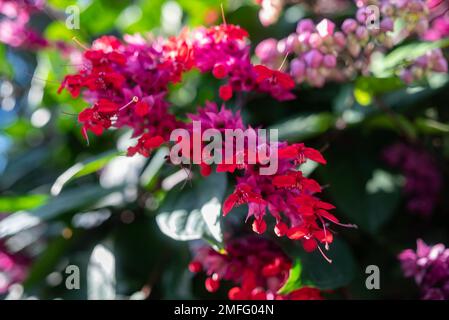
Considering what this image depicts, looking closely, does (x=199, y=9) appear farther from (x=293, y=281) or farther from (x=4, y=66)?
(x=293, y=281)

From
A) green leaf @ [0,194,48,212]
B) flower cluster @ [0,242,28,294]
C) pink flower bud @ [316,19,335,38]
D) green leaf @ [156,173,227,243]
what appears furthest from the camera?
flower cluster @ [0,242,28,294]

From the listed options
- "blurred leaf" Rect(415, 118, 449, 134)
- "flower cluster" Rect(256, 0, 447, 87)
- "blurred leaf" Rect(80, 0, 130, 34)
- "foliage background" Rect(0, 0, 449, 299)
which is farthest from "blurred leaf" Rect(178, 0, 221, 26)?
"blurred leaf" Rect(415, 118, 449, 134)

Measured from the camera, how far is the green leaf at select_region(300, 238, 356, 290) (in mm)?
892

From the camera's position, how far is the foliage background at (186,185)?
1075 mm

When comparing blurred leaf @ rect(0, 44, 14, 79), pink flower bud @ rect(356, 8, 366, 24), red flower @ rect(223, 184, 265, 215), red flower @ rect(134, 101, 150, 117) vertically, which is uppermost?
blurred leaf @ rect(0, 44, 14, 79)

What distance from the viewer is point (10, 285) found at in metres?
1.52

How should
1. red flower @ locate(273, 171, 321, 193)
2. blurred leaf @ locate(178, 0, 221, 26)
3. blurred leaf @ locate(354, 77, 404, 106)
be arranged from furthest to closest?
blurred leaf @ locate(178, 0, 221, 26)
blurred leaf @ locate(354, 77, 404, 106)
red flower @ locate(273, 171, 321, 193)

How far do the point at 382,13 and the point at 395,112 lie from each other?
0.88 ft

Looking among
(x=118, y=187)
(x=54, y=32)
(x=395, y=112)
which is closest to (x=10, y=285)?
(x=118, y=187)

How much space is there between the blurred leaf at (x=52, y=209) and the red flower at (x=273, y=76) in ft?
1.51

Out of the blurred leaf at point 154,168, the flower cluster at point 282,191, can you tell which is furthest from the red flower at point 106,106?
the blurred leaf at point 154,168

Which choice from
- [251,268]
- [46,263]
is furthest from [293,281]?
[46,263]

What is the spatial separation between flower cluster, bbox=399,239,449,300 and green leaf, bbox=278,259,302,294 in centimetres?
17

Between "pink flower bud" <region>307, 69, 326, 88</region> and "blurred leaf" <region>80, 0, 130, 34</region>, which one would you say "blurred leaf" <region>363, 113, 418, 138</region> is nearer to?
"pink flower bud" <region>307, 69, 326, 88</region>
